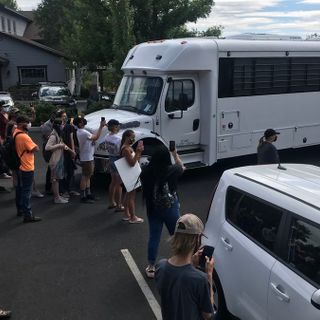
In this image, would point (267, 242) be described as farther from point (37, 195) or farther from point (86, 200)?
point (37, 195)

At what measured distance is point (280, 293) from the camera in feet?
12.1

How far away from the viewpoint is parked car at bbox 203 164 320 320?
11.7 feet

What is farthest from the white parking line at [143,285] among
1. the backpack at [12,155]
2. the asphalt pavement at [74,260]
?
the backpack at [12,155]

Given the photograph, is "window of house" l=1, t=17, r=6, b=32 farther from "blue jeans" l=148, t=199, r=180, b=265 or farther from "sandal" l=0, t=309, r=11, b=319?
"sandal" l=0, t=309, r=11, b=319

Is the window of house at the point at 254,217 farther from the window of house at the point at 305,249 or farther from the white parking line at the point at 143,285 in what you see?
the white parking line at the point at 143,285

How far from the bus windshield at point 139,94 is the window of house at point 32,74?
3156 cm

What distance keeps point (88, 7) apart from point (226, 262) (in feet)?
67.2

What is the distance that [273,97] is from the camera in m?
12.5

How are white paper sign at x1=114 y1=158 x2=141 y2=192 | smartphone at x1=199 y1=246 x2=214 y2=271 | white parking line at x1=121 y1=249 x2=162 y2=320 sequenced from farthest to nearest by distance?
white paper sign at x1=114 y1=158 x2=141 y2=192
white parking line at x1=121 y1=249 x2=162 y2=320
smartphone at x1=199 y1=246 x2=214 y2=271

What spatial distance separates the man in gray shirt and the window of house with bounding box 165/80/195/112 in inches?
315

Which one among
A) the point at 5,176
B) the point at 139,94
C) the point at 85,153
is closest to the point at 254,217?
the point at 85,153

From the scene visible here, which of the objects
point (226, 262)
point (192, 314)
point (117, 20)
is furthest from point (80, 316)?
point (117, 20)

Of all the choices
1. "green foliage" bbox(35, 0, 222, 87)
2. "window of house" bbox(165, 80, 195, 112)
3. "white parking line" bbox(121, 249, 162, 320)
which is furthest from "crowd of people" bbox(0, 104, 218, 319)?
"green foliage" bbox(35, 0, 222, 87)

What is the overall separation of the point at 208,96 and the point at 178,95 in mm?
713
